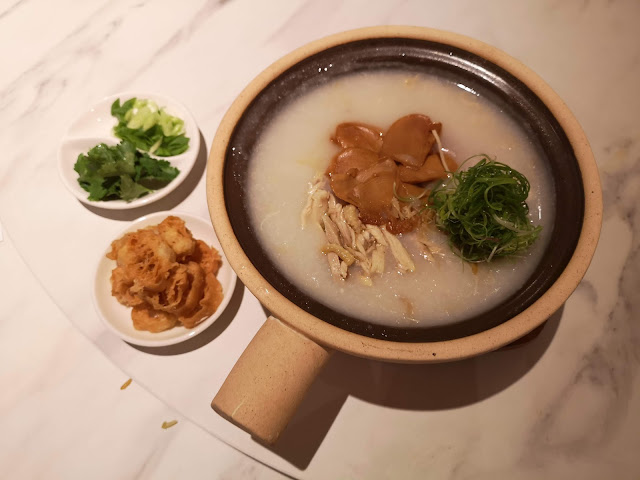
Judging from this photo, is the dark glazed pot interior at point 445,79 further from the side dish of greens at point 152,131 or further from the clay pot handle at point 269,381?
the side dish of greens at point 152,131

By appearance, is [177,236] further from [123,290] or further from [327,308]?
[327,308]

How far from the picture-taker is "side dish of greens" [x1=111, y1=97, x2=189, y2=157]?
1.56 m

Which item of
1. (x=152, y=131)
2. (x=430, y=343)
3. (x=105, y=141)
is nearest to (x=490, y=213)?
(x=430, y=343)

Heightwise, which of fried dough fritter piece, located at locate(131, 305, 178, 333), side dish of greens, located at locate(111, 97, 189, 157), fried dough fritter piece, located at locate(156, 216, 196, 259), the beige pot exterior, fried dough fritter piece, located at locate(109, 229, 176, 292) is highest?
the beige pot exterior

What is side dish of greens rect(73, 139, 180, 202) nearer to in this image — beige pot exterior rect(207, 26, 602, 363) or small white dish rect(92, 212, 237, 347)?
small white dish rect(92, 212, 237, 347)

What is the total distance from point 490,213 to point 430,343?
0.33 m

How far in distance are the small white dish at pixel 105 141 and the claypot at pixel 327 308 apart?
1.40ft

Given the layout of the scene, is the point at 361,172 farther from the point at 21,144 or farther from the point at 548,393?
the point at 21,144

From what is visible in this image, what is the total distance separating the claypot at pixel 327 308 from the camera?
963 mm

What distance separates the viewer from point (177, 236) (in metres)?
1.35

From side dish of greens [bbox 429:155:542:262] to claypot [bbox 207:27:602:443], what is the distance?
0.09 metres

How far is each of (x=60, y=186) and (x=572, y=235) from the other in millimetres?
1497

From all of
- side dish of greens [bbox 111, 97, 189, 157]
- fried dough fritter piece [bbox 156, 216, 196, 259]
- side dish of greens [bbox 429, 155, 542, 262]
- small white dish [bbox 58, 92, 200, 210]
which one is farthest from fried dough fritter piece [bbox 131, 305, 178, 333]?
side dish of greens [bbox 429, 155, 542, 262]

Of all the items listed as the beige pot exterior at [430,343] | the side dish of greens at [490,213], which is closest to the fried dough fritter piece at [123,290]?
the beige pot exterior at [430,343]
